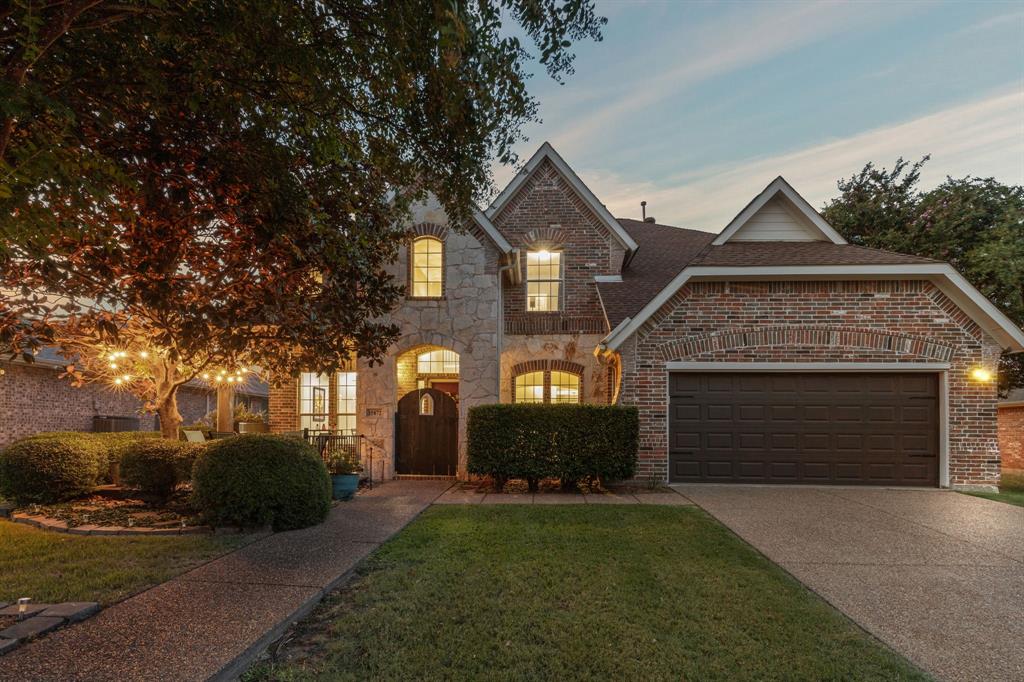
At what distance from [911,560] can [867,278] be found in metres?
7.12

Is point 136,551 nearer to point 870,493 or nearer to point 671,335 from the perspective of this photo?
point 671,335

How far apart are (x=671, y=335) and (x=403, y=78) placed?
26.6 feet

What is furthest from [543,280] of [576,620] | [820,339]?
[576,620]

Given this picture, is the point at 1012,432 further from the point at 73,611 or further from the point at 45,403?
the point at 45,403

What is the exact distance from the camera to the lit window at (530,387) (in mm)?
13992

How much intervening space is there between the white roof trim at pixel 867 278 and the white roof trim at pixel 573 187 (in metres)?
4.06

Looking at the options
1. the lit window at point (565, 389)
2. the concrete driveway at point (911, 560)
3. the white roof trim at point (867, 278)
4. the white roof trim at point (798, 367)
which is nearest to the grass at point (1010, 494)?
the concrete driveway at point (911, 560)

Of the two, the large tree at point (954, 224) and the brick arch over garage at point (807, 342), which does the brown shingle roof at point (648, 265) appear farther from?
the large tree at point (954, 224)

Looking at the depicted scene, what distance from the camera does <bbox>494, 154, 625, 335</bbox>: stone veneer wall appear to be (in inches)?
561

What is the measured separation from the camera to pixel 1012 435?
720 inches

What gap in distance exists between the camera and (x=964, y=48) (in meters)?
10.6

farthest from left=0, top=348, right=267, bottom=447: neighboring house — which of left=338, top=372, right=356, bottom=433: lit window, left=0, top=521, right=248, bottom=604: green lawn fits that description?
left=0, top=521, right=248, bottom=604: green lawn

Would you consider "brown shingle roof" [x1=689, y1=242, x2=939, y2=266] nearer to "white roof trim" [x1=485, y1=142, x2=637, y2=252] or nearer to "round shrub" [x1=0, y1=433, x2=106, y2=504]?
"white roof trim" [x1=485, y1=142, x2=637, y2=252]

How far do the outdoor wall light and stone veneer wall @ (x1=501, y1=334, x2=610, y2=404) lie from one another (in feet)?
26.4
